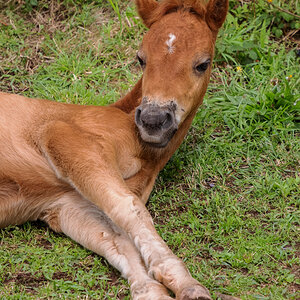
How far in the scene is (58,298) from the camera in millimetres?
3904

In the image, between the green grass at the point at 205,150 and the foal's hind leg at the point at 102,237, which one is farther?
the green grass at the point at 205,150

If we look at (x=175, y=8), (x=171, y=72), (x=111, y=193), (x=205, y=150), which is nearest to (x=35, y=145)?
(x=111, y=193)

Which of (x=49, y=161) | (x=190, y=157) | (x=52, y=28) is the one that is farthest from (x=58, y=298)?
(x=52, y=28)

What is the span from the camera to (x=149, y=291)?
12.7ft

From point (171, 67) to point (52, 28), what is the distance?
3.46 meters

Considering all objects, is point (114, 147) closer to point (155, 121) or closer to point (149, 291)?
point (155, 121)

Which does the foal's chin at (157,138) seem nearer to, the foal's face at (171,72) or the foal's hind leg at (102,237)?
the foal's face at (171,72)

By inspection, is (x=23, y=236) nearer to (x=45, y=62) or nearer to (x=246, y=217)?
(x=246, y=217)

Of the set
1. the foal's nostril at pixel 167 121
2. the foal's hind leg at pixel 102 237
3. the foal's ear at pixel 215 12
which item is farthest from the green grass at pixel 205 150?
the foal's ear at pixel 215 12

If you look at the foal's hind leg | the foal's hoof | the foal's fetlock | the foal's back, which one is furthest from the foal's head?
the foal's hoof

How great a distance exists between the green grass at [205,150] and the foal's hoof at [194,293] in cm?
46

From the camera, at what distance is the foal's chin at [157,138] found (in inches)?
183

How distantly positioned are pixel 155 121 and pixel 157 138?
0.21m

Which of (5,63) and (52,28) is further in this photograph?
(52,28)
